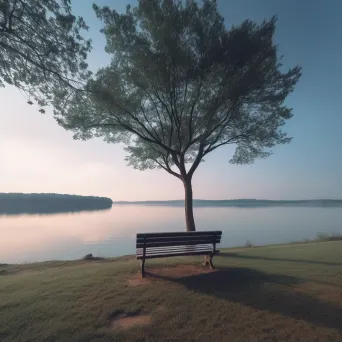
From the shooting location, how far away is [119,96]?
10766 mm

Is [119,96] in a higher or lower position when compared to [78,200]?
lower

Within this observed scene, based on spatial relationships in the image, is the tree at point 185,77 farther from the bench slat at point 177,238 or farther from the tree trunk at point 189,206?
the bench slat at point 177,238

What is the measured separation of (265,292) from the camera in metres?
5.71

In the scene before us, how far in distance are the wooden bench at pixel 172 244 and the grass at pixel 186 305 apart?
1.95ft

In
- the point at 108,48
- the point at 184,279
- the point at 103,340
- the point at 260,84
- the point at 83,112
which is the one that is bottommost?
the point at 103,340

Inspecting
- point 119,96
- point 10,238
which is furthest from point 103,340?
point 10,238

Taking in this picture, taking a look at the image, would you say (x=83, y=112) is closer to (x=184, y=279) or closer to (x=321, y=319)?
(x=184, y=279)

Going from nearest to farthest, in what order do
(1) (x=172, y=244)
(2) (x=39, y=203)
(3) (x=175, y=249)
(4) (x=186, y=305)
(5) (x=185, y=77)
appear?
(4) (x=186, y=305) → (1) (x=172, y=244) → (3) (x=175, y=249) → (5) (x=185, y=77) → (2) (x=39, y=203)

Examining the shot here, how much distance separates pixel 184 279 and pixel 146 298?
48.4 inches

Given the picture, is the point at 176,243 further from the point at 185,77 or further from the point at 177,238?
the point at 185,77

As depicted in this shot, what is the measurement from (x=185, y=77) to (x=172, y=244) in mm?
6743

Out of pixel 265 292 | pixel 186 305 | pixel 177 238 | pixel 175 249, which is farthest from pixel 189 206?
pixel 186 305

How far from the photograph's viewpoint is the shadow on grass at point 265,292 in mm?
4754

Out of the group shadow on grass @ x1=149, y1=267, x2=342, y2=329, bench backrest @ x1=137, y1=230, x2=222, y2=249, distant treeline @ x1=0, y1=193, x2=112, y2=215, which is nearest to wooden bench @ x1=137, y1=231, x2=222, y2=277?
bench backrest @ x1=137, y1=230, x2=222, y2=249
